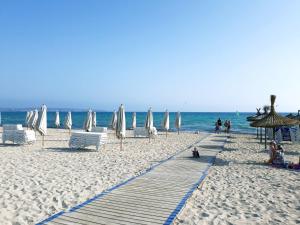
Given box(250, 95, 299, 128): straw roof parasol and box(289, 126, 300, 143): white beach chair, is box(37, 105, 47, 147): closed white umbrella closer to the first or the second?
box(250, 95, 299, 128): straw roof parasol

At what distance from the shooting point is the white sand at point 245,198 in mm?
5520

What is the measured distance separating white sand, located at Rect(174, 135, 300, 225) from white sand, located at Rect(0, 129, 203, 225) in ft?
7.25

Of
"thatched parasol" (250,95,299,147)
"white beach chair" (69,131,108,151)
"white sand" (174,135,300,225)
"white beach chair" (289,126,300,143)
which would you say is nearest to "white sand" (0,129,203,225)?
"white beach chair" (69,131,108,151)

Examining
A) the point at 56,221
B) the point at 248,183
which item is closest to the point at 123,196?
the point at 56,221

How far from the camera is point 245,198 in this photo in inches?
268

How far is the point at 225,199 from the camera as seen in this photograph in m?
6.70

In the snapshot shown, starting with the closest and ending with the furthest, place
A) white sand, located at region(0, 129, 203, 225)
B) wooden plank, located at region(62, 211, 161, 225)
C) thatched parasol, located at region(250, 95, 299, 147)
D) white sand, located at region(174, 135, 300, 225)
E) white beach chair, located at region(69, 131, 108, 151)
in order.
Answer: wooden plank, located at region(62, 211, 161, 225), white sand, located at region(174, 135, 300, 225), white sand, located at region(0, 129, 203, 225), white beach chair, located at region(69, 131, 108, 151), thatched parasol, located at region(250, 95, 299, 147)

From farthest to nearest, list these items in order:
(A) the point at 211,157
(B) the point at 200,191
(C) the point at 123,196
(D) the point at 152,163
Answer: (A) the point at 211,157 → (D) the point at 152,163 → (B) the point at 200,191 → (C) the point at 123,196

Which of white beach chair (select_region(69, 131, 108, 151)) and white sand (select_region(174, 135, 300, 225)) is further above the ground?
white beach chair (select_region(69, 131, 108, 151))

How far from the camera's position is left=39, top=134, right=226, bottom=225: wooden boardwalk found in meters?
5.14

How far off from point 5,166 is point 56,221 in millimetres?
5481

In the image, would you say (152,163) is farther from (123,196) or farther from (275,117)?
(275,117)

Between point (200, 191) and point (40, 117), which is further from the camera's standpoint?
point (40, 117)

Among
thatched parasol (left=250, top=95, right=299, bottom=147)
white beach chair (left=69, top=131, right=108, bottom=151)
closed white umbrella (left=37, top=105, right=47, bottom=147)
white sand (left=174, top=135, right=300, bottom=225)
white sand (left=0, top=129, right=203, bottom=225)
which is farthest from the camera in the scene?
closed white umbrella (left=37, top=105, right=47, bottom=147)
